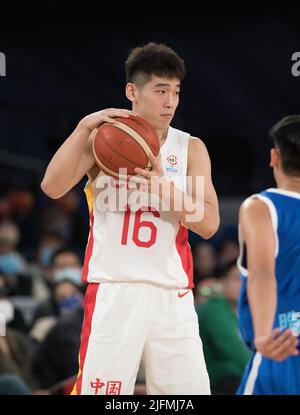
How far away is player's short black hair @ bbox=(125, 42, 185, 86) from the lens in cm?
455

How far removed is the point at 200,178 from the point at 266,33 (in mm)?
11477

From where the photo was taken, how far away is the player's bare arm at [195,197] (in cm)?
430

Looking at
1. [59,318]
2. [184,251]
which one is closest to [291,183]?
[184,251]

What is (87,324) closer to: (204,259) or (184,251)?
(184,251)

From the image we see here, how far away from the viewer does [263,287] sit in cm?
355

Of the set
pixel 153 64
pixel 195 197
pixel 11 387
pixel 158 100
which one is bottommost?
pixel 11 387

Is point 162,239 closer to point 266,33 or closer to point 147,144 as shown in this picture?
point 147,144

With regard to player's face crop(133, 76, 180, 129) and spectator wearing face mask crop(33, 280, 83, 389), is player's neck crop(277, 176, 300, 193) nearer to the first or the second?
player's face crop(133, 76, 180, 129)

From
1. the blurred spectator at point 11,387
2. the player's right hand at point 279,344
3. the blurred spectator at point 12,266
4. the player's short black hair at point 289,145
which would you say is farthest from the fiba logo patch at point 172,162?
the blurred spectator at point 12,266

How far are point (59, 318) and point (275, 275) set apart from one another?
4.39 metres

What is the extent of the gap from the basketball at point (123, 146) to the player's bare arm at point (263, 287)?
825 mm
